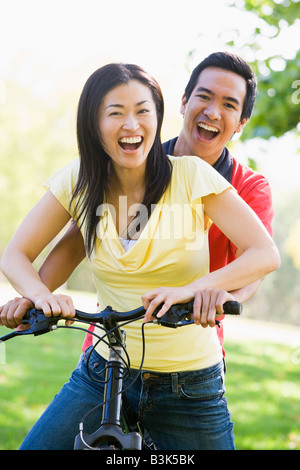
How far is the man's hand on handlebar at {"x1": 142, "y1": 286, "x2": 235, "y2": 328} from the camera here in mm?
1843

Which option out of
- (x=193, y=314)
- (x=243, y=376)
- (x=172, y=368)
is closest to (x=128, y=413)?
(x=172, y=368)

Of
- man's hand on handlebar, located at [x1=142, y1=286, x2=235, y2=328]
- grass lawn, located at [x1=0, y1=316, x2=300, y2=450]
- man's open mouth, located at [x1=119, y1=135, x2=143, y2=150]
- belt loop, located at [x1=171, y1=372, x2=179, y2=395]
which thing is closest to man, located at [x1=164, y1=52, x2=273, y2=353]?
man's open mouth, located at [x1=119, y1=135, x2=143, y2=150]

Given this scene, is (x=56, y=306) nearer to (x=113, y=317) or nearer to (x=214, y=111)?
(x=113, y=317)

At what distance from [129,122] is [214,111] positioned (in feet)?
2.94

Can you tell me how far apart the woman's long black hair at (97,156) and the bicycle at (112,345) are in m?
0.46

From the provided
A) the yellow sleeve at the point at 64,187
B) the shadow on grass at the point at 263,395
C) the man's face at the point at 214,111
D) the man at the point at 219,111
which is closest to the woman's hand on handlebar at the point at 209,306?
the yellow sleeve at the point at 64,187

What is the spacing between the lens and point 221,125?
3066mm

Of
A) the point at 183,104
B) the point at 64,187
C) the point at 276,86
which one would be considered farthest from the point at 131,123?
the point at 276,86

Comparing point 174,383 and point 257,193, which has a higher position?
point 257,193

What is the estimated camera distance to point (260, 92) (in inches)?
231

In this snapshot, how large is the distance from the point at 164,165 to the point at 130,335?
658mm

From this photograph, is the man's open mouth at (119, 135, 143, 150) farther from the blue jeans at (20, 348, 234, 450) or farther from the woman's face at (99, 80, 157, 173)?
the blue jeans at (20, 348, 234, 450)

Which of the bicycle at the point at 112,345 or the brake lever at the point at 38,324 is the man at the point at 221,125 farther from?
the brake lever at the point at 38,324

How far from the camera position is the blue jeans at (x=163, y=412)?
226 cm
